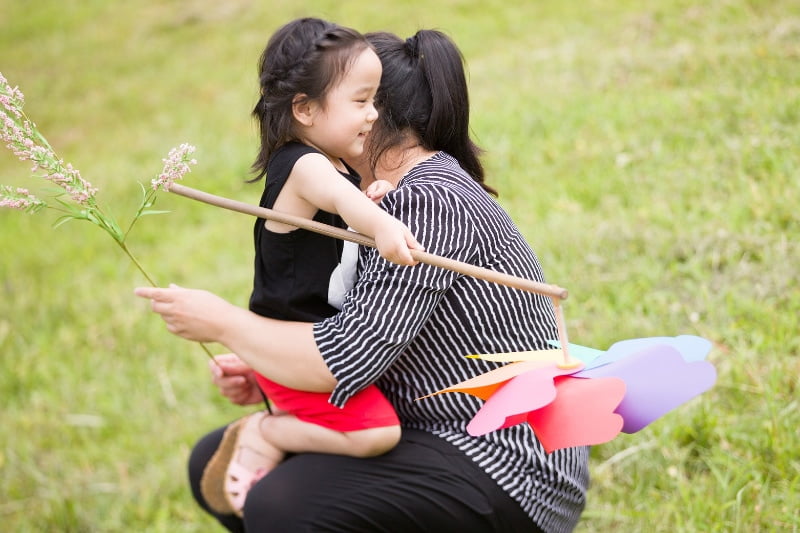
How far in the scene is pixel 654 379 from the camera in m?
1.54

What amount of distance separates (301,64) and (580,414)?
0.86m

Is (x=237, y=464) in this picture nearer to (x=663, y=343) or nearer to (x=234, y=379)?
(x=234, y=379)

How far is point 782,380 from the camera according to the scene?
102 inches

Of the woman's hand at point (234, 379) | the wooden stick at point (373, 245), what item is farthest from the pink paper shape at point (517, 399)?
the woman's hand at point (234, 379)

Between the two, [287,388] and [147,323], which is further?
[147,323]

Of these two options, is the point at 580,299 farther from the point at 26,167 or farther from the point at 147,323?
the point at 26,167

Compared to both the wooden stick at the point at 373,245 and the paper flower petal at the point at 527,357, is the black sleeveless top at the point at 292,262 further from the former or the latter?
the paper flower petal at the point at 527,357

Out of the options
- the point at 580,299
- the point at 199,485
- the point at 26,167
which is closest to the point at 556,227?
the point at 580,299

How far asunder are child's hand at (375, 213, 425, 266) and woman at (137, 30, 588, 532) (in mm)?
127

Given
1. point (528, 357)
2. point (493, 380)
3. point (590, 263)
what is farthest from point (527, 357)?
point (590, 263)

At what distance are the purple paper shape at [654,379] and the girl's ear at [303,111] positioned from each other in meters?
0.74

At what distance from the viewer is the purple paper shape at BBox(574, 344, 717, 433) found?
1496 mm

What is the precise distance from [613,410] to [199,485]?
1323mm

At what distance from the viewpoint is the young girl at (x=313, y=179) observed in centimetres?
179
